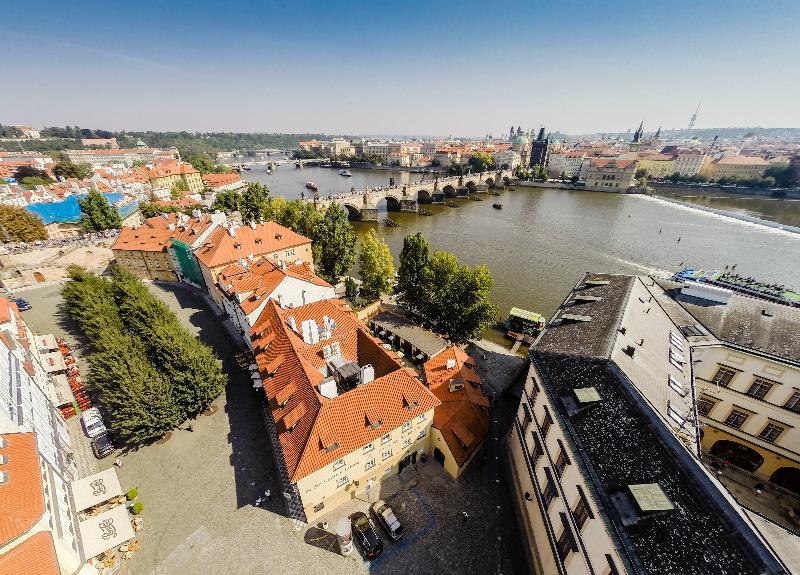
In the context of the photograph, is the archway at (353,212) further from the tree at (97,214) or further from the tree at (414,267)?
the tree at (414,267)

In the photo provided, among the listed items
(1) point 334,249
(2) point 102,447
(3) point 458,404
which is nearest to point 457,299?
(3) point 458,404

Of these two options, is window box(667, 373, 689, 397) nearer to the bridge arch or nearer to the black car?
the black car

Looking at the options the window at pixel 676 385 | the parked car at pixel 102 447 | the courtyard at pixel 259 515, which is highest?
the window at pixel 676 385

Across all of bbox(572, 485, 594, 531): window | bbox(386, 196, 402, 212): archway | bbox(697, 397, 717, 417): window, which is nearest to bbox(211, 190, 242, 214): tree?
bbox(386, 196, 402, 212): archway

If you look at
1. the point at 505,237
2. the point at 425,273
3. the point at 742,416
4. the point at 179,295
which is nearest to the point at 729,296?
the point at 742,416

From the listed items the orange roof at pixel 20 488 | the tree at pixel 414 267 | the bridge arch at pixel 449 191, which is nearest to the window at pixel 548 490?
the tree at pixel 414 267

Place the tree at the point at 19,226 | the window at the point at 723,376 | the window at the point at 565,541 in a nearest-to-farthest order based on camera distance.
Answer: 1. the window at the point at 565,541
2. the window at the point at 723,376
3. the tree at the point at 19,226

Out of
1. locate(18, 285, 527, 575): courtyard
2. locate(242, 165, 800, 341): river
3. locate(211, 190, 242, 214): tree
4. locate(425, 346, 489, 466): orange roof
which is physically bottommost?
locate(242, 165, 800, 341): river
